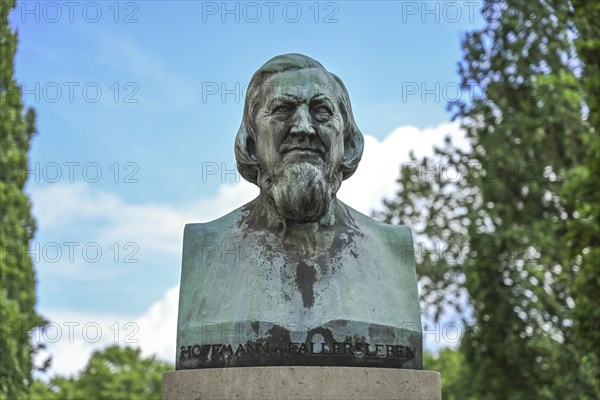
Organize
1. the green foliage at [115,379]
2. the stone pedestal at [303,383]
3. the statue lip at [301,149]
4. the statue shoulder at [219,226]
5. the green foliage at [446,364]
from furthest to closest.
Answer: the green foliage at [115,379], the green foliage at [446,364], the statue shoulder at [219,226], the statue lip at [301,149], the stone pedestal at [303,383]

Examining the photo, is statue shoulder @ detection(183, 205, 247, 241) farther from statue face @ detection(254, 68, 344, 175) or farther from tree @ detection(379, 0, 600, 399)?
tree @ detection(379, 0, 600, 399)

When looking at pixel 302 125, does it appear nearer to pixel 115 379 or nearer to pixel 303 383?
pixel 303 383

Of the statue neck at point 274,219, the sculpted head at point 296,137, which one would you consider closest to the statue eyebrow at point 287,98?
the sculpted head at point 296,137

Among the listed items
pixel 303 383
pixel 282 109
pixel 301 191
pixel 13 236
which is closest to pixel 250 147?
pixel 282 109

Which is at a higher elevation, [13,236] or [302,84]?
[13,236]

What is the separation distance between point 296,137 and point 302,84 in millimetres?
338

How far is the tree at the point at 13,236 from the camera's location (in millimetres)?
13555

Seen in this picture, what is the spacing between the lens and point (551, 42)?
1596 centimetres

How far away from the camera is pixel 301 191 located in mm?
4438

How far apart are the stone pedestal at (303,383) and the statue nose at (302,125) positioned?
1332 millimetres

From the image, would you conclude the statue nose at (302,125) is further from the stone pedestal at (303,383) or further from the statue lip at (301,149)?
the stone pedestal at (303,383)

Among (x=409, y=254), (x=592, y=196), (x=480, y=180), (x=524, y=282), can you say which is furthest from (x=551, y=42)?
(x=409, y=254)

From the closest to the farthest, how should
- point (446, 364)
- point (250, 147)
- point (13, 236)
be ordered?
point (250, 147) → point (13, 236) → point (446, 364)

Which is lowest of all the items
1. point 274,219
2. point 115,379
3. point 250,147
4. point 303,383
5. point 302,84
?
point 303,383
